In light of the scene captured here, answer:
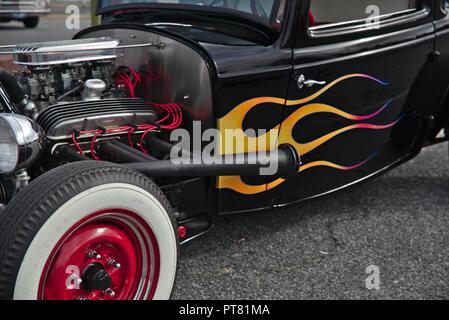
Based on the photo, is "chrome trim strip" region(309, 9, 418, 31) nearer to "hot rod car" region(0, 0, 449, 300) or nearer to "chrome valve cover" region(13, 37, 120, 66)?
"hot rod car" region(0, 0, 449, 300)

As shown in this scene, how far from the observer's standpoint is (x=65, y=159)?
2.21 meters

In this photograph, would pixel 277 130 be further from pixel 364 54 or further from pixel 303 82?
pixel 364 54

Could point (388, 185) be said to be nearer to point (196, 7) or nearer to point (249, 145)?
point (249, 145)

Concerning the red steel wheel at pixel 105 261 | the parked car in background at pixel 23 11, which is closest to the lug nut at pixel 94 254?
the red steel wheel at pixel 105 261

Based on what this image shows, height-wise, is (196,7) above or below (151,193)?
above

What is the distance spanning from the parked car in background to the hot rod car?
2.47 m

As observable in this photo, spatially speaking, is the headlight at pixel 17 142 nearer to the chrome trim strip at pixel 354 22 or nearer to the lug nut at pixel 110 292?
the lug nut at pixel 110 292

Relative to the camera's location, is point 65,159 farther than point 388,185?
No

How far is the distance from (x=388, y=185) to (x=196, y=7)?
6.52 ft

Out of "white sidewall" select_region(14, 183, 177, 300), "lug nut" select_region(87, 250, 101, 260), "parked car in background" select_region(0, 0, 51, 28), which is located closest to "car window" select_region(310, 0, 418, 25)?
"white sidewall" select_region(14, 183, 177, 300)

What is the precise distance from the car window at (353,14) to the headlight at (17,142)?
4.59 ft

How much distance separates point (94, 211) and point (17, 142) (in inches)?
17.0

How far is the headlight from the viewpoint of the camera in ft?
6.49
